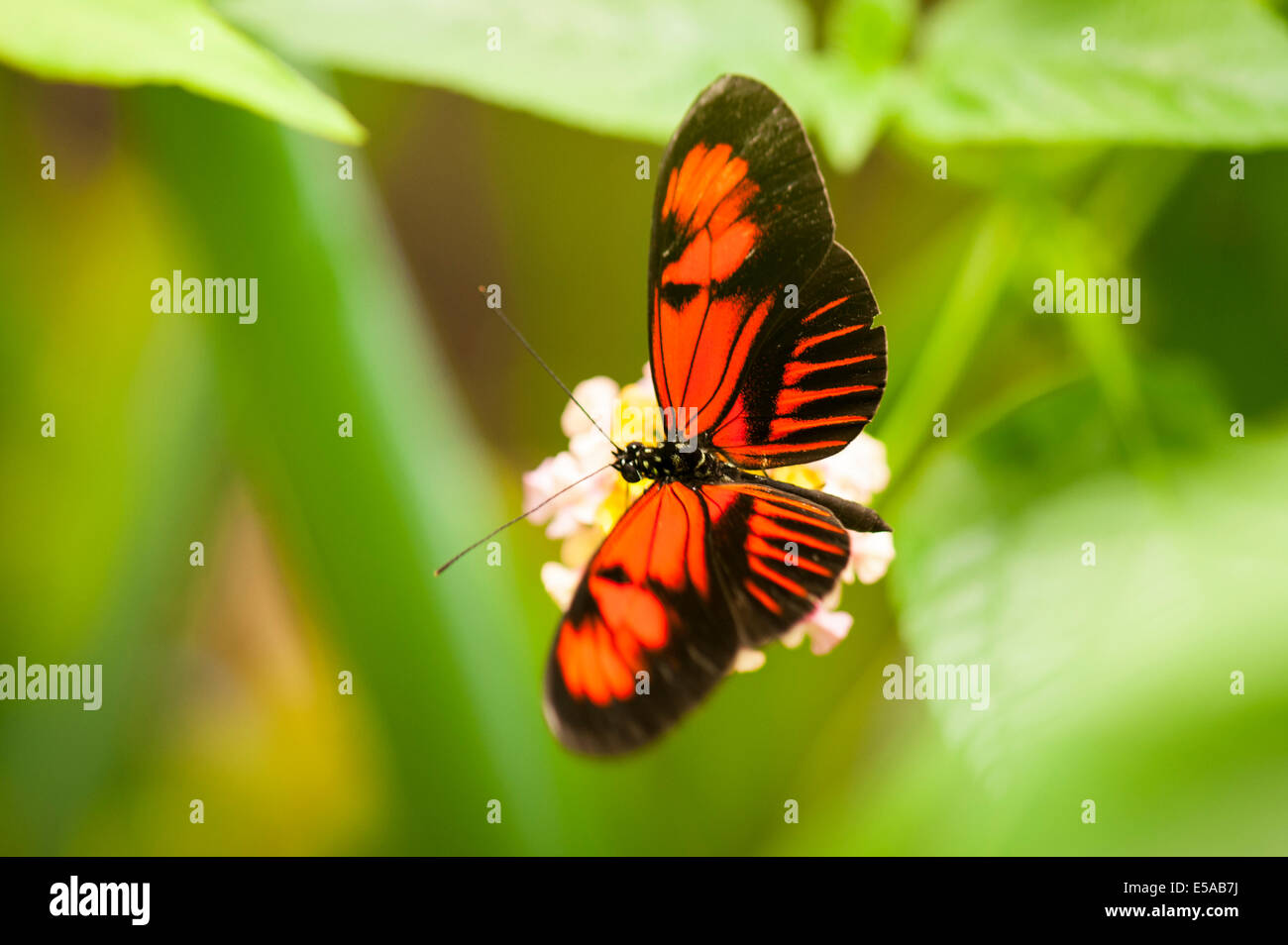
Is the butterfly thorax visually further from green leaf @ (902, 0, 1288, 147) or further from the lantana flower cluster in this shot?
green leaf @ (902, 0, 1288, 147)

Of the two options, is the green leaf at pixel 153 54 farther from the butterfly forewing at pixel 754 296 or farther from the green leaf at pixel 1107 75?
the green leaf at pixel 1107 75

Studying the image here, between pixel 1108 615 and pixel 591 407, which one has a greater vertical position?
pixel 591 407

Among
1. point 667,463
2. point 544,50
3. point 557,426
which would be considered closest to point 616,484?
point 667,463

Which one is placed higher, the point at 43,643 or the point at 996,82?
the point at 996,82

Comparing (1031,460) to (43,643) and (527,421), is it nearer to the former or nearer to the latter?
(527,421)

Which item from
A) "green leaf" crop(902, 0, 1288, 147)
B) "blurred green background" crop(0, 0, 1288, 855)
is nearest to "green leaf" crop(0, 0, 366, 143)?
"blurred green background" crop(0, 0, 1288, 855)

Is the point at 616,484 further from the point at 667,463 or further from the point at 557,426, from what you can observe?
the point at 557,426
